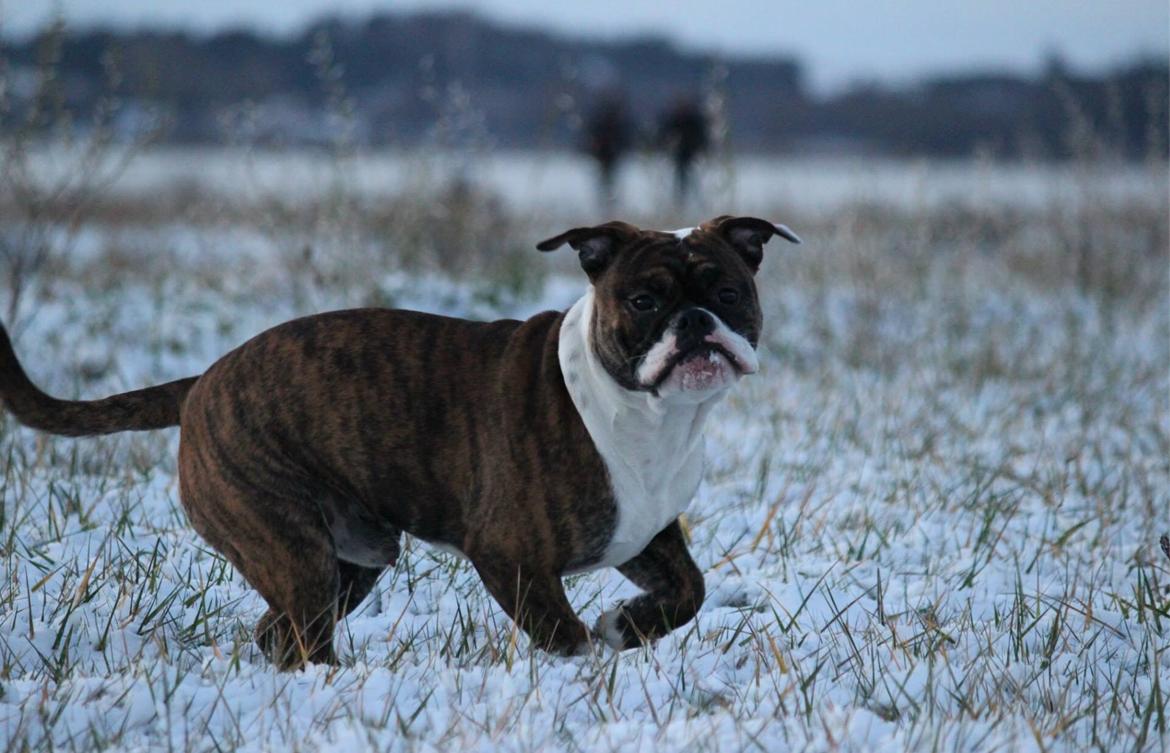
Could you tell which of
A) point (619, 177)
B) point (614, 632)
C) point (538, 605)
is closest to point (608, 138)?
point (619, 177)

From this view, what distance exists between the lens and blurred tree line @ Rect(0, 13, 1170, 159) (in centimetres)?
761

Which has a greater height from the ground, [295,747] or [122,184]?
[122,184]

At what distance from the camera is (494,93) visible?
195ft

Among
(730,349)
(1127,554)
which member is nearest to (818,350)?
(1127,554)

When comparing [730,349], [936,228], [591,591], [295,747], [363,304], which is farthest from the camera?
[936,228]

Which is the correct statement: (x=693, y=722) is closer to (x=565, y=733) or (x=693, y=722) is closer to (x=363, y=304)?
(x=565, y=733)

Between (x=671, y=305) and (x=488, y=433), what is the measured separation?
0.64 metres

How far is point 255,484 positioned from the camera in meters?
3.34

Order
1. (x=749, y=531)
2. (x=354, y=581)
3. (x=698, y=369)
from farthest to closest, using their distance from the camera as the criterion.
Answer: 1. (x=749, y=531)
2. (x=354, y=581)
3. (x=698, y=369)

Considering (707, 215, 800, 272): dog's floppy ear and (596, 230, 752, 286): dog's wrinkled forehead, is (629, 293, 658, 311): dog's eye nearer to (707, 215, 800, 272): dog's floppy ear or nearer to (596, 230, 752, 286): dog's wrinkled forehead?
(596, 230, 752, 286): dog's wrinkled forehead

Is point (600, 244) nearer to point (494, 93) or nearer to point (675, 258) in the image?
point (675, 258)

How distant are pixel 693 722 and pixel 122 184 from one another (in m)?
17.1

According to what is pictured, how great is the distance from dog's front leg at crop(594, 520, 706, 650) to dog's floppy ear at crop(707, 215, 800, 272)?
2.84 feet

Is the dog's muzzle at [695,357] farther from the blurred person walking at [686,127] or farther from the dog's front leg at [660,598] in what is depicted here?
the blurred person walking at [686,127]
